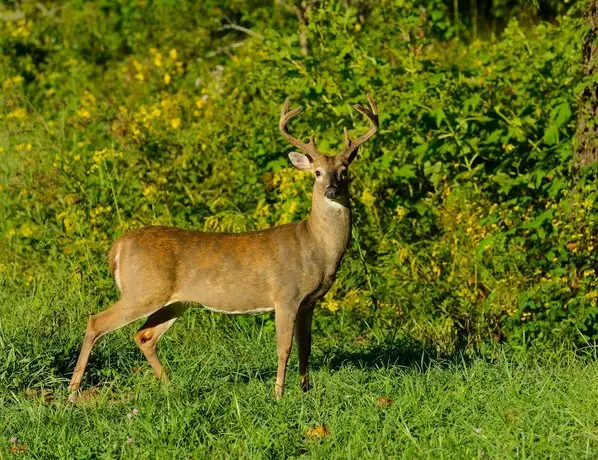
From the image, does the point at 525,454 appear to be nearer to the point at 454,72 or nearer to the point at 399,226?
the point at 399,226

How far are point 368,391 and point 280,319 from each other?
806 mm

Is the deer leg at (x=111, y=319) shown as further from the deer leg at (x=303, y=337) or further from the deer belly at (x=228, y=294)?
the deer leg at (x=303, y=337)

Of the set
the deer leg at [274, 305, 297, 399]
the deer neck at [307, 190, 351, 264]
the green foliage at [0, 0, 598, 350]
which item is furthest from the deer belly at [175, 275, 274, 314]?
the green foliage at [0, 0, 598, 350]

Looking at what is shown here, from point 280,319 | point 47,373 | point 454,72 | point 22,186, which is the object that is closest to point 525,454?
point 280,319

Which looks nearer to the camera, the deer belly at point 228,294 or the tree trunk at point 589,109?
the deer belly at point 228,294

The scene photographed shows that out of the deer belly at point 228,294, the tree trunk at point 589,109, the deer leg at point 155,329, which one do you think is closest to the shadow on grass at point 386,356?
the deer belly at point 228,294

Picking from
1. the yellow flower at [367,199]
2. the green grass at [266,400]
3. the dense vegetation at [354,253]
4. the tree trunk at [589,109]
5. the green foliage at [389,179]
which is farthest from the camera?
the yellow flower at [367,199]

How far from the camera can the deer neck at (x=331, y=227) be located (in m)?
6.78

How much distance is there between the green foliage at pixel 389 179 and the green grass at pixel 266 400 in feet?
1.91

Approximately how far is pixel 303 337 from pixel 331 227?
62 cm

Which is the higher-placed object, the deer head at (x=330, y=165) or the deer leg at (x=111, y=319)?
the deer head at (x=330, y=165)

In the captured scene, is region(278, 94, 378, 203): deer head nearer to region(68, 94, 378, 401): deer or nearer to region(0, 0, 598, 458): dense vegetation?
region(68, 94, 378, 401): deer

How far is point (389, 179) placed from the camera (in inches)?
343

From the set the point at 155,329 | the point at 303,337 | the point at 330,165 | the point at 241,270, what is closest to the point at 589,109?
the point at 330,165
